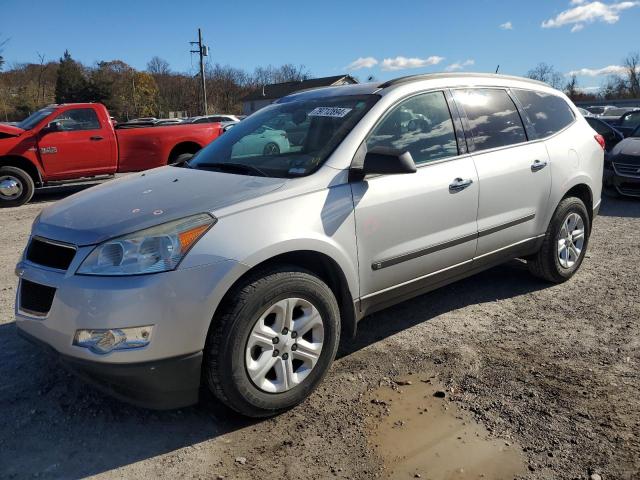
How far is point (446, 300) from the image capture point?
467 cm

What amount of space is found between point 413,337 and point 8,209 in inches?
344

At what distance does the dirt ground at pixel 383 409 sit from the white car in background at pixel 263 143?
1.49 m

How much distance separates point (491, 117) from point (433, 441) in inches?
101

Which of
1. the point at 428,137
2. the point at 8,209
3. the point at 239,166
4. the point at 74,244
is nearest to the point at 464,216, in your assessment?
the point at 428,137

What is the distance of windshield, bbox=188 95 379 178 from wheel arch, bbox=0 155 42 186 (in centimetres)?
758

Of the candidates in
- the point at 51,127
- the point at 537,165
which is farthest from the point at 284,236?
the point at 51,127


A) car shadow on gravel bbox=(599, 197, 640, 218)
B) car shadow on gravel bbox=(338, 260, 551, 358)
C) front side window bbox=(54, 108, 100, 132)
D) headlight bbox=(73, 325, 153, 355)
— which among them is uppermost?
front side window bbox=(54, 108, 100, 132)

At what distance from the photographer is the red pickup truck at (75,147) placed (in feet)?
32.7

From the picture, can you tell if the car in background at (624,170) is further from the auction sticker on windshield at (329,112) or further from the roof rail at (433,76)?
the auction sticker on windshield at (329,112)

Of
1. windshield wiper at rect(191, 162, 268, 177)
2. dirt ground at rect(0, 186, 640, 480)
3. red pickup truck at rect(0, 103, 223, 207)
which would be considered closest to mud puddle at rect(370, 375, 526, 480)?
dirt ground at rect(0, 186, 640, 480)

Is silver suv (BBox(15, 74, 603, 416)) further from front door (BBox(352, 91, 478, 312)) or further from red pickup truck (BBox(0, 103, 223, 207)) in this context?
red pickup truck (BBox(0, 103, 223, 207))

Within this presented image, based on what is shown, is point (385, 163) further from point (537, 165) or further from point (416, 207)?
point (537, 165)

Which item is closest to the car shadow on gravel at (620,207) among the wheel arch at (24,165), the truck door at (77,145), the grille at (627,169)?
the grille at (627,169)

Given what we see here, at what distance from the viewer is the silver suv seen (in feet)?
8.28
